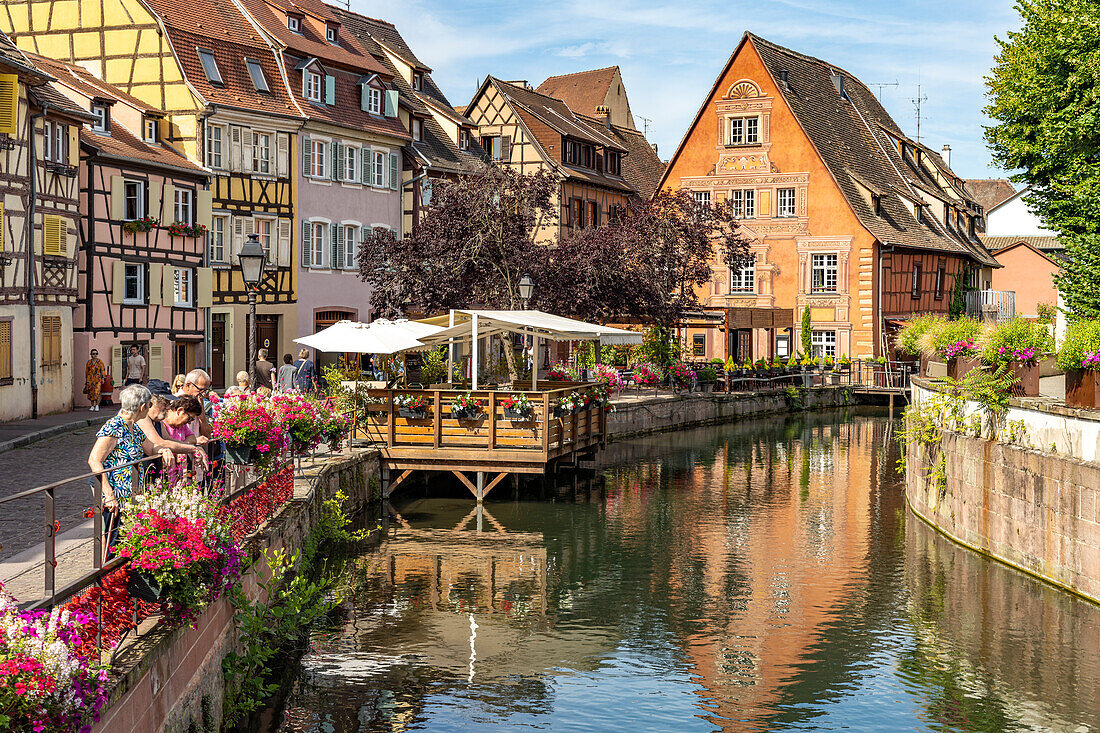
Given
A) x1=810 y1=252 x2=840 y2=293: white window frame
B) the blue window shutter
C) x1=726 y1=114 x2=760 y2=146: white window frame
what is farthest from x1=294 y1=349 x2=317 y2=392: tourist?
x1=726 y1=114 x2=760 y2=146: white window frame

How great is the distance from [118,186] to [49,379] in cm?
674

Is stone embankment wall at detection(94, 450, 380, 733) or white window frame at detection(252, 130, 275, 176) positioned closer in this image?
stone embankment wall at detection(94, 450, 380, 733)

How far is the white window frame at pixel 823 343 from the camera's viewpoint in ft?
185

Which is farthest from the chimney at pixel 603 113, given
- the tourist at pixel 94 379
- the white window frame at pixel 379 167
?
the tourist at pixel 94 379

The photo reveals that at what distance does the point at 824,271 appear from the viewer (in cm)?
5669

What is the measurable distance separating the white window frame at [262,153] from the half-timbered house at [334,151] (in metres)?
1.21

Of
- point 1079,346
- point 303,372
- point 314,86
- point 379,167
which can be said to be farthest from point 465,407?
point 379,167

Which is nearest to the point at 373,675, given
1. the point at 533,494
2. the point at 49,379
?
the point at 533,494

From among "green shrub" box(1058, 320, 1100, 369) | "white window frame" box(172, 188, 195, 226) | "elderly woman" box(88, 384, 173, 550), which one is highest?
"white window frame" box(172, 188, 195, 226)

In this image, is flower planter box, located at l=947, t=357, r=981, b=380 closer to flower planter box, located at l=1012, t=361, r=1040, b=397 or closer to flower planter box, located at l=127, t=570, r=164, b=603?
flower planter box, located at l=1012, t=361, r=1040, b=397

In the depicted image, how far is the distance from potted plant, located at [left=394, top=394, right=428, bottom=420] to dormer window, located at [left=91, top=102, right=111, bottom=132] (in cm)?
1564

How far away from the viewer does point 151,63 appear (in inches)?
1522

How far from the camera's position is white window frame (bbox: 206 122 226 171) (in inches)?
1521

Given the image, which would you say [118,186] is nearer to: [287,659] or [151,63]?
[151,63]
